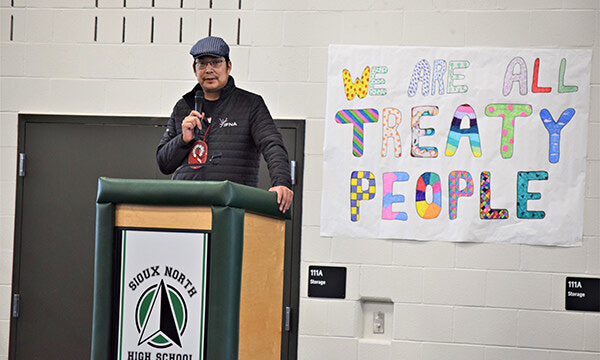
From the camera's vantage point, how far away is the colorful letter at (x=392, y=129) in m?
4.18

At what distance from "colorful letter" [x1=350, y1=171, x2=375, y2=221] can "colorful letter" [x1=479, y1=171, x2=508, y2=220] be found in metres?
0.59

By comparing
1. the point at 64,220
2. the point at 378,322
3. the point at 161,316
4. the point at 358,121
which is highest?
the point at 358,121

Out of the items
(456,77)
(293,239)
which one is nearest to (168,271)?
(293,239)

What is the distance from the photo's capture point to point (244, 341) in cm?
213

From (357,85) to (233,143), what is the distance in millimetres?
1627

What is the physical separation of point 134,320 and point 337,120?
235cm

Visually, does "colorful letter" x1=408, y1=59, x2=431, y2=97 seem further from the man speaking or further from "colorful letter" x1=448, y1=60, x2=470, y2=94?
the man speaking

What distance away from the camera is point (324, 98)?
13.9 ft

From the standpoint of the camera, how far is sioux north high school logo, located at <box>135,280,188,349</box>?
207 cm

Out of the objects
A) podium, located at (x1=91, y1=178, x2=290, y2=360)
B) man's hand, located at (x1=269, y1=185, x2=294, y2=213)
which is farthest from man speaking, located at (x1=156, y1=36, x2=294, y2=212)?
podium, located at (x1=91, y1=178, x2=290, y2=360)

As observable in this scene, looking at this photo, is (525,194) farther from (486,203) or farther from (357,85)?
(357,85)

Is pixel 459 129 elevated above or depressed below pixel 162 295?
above

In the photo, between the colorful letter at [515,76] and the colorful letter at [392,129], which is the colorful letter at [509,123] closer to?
the colorful letter at [515,76]

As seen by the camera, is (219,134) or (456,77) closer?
(219,134)
